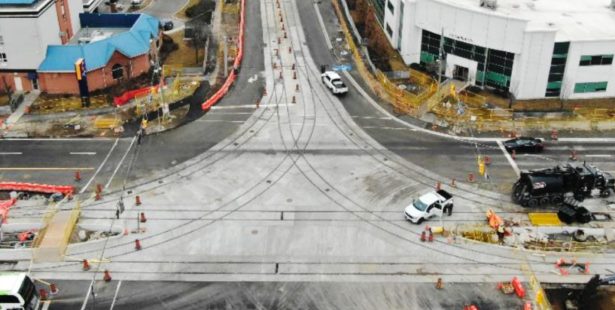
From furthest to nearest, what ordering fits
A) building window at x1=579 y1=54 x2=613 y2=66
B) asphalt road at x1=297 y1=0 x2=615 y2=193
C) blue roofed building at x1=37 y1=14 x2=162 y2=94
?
blue roofed building at x1=37 y1=14 x2=162 y2=94, building window at x1=579 y1=54 x2=613 y2=66, asphalt road at x1=297 y1=0 x2=615 y2=193

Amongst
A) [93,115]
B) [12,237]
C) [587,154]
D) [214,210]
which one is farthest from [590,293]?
[93,115]

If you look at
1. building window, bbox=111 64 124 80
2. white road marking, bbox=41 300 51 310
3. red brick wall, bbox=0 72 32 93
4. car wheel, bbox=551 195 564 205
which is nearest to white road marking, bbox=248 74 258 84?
building window, bbox=111 64 124 80

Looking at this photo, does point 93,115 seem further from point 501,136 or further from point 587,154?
point 587,154

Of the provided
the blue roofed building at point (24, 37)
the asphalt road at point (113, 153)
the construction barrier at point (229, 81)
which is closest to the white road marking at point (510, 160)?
the asphalt road at point (113, 153)

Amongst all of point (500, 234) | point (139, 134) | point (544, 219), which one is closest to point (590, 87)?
point (544, 219)

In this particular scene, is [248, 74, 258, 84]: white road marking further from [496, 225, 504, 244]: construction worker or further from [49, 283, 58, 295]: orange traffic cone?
[49, 283, 58, 295]: orange traffic cone
